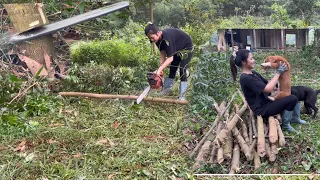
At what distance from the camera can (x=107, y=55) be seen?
24.0 feet

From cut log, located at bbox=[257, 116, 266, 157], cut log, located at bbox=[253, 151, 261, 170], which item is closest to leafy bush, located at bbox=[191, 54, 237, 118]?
cut log, located at bbox=[257, 116, 266, 157]

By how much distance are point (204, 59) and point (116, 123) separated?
384 cm

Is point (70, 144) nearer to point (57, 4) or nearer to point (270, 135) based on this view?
point (270, 135)

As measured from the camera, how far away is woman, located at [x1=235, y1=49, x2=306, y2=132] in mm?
3838

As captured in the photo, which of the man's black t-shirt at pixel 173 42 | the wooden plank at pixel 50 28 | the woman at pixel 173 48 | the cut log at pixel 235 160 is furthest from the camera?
the wooden plank at pixel 50 28

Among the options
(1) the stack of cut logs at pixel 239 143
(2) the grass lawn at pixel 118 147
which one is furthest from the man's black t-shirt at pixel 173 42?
(1) the stack of cut logs at pixel 239 143

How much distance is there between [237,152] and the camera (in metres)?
3.52

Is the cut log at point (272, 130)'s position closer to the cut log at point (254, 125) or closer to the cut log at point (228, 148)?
the cut log at point (254, 125)

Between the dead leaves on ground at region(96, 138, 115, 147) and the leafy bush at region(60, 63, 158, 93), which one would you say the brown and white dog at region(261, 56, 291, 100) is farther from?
the leafy bush at region(60, 63, 158, 93)

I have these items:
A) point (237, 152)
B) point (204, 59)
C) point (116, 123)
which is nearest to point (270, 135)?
point (237, 152)

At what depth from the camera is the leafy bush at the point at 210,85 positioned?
5098mm

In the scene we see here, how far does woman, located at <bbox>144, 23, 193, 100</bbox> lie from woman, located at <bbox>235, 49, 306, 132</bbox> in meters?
1.33

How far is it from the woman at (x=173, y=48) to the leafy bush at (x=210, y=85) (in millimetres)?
259

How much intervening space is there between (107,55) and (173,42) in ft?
8.00
